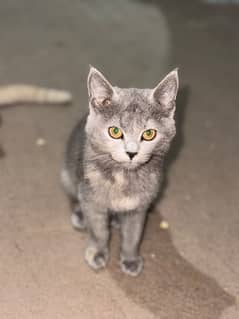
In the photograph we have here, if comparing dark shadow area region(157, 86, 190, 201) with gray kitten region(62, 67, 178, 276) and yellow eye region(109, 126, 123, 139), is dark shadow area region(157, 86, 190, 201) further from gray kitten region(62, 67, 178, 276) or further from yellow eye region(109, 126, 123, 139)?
yellow eye region(109, 126, 123, 139)

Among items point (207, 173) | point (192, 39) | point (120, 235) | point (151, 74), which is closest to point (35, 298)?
point (120, 235)

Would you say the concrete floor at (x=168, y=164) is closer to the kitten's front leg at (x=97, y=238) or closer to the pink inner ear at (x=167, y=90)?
the kitten's front leg at (x=97, y=238)

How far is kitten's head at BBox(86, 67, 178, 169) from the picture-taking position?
58.6 inches

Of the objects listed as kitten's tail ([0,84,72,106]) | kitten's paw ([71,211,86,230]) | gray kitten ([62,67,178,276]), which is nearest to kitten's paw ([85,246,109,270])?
gray kitten ([62,67,178,276])

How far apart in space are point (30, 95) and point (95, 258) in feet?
3.39

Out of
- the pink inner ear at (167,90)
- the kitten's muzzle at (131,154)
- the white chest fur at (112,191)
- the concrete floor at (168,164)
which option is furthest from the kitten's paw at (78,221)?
the pink inner ear at (167,90)

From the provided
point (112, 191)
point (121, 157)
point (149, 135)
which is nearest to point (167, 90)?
point (149, 135)

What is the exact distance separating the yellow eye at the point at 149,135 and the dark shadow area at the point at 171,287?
55 centimetres

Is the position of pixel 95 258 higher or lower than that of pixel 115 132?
lower

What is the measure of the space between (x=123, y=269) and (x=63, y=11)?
2.17 metres

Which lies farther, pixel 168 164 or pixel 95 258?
pixel 168 164

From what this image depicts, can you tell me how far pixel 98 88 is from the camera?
1512 mm

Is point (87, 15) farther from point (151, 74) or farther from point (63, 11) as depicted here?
point (151, 74)

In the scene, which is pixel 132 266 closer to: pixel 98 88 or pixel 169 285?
pixel 169 285
